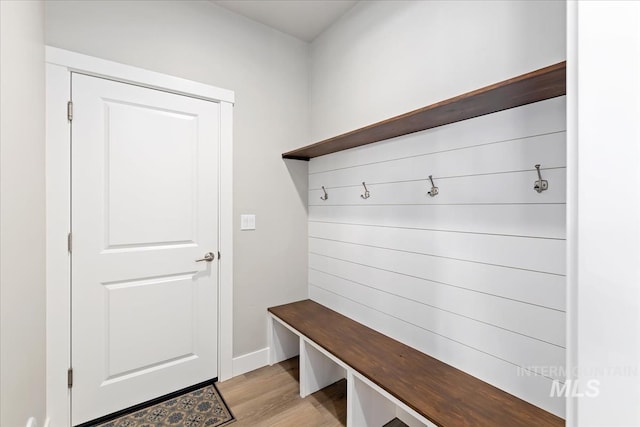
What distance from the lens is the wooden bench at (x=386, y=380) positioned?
112 centimetres

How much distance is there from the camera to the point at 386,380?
1331 millimetres

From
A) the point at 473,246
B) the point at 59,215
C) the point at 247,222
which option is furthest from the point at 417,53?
the point at 59,215

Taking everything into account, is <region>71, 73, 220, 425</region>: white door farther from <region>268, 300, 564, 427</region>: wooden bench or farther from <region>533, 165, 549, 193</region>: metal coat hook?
<region>533, 165, 549, 193</region>: metal coat hook

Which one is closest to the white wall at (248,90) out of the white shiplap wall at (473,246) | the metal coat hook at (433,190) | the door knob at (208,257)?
the door knob at (208,257)

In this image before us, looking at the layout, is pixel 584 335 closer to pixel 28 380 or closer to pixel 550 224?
pixel 550 224

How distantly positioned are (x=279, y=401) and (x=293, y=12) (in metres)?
2.74

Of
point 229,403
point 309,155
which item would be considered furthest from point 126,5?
point 229,403

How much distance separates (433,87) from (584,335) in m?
1.30

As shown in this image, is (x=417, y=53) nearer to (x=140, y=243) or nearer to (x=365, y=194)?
(x=365, y=194)

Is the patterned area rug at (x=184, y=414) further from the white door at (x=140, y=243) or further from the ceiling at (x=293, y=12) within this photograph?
the ceiling at (x=293, y=12)

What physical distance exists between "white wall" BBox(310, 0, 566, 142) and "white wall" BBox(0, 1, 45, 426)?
1711 millimetres

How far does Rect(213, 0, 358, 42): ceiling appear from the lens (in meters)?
2.03

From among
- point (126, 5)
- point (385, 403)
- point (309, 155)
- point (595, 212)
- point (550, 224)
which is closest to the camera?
point (595, 212)

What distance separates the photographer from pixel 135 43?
5.80 ft
